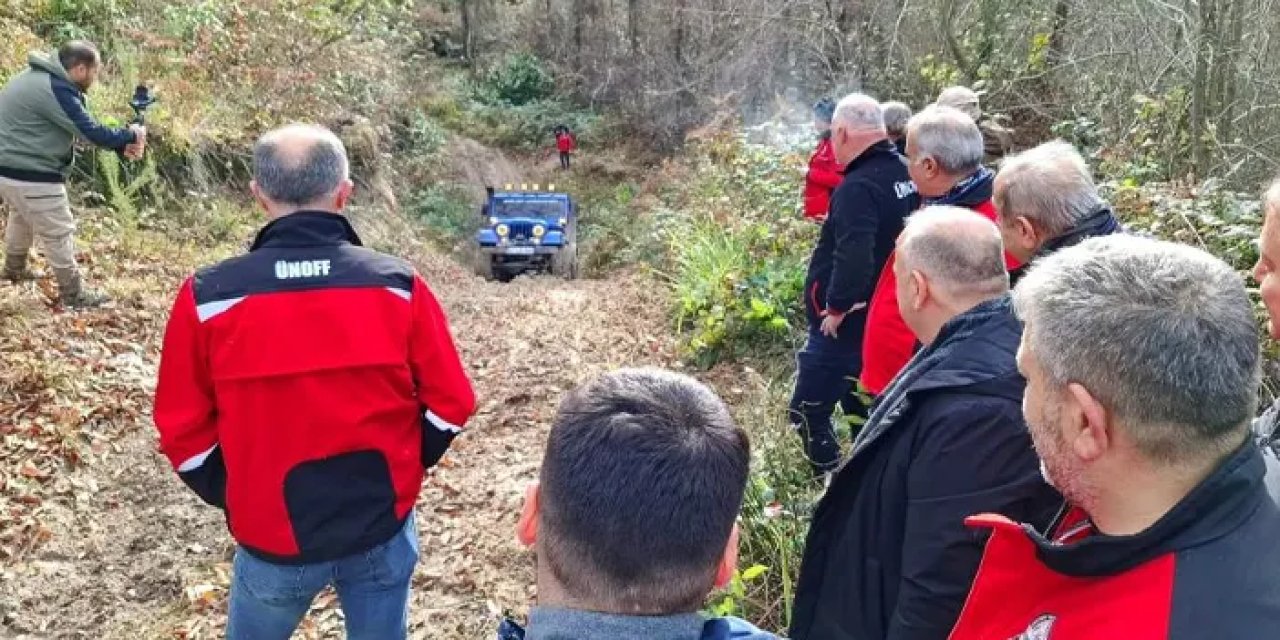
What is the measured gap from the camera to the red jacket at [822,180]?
6422 millimetres

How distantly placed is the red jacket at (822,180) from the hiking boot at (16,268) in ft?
19.9

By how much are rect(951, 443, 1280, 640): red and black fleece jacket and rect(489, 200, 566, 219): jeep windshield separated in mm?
12744

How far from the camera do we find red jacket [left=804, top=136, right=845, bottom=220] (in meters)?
6.42

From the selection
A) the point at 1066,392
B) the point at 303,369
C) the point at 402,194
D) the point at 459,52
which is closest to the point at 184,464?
the point at 303,369

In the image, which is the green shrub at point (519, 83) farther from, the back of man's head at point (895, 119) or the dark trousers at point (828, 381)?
the dark trousers at point (828, 381)

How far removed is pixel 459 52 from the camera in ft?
84.5

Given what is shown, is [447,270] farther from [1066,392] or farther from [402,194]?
[1066,392]

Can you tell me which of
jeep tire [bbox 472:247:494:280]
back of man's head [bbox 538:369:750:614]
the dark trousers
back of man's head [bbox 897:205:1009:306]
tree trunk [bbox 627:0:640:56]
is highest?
tree trunk [bbox 627:0:640:56]

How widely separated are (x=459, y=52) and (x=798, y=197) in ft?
62.0

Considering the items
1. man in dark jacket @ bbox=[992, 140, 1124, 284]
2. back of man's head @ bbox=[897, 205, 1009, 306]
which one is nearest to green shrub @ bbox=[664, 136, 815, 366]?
man in dark jacket @ bbox=[992, 140, 1124, 284]

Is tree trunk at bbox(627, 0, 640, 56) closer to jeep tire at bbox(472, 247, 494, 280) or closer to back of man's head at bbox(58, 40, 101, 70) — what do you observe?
jeep tire at bbox(472, 247, 494, 280)

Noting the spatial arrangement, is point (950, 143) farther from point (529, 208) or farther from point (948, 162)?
point (529, 208)

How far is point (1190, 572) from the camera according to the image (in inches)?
52.7

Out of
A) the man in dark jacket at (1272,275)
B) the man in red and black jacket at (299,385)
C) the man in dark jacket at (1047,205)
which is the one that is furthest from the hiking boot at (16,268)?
the man in dark jacket at (1272,275)
